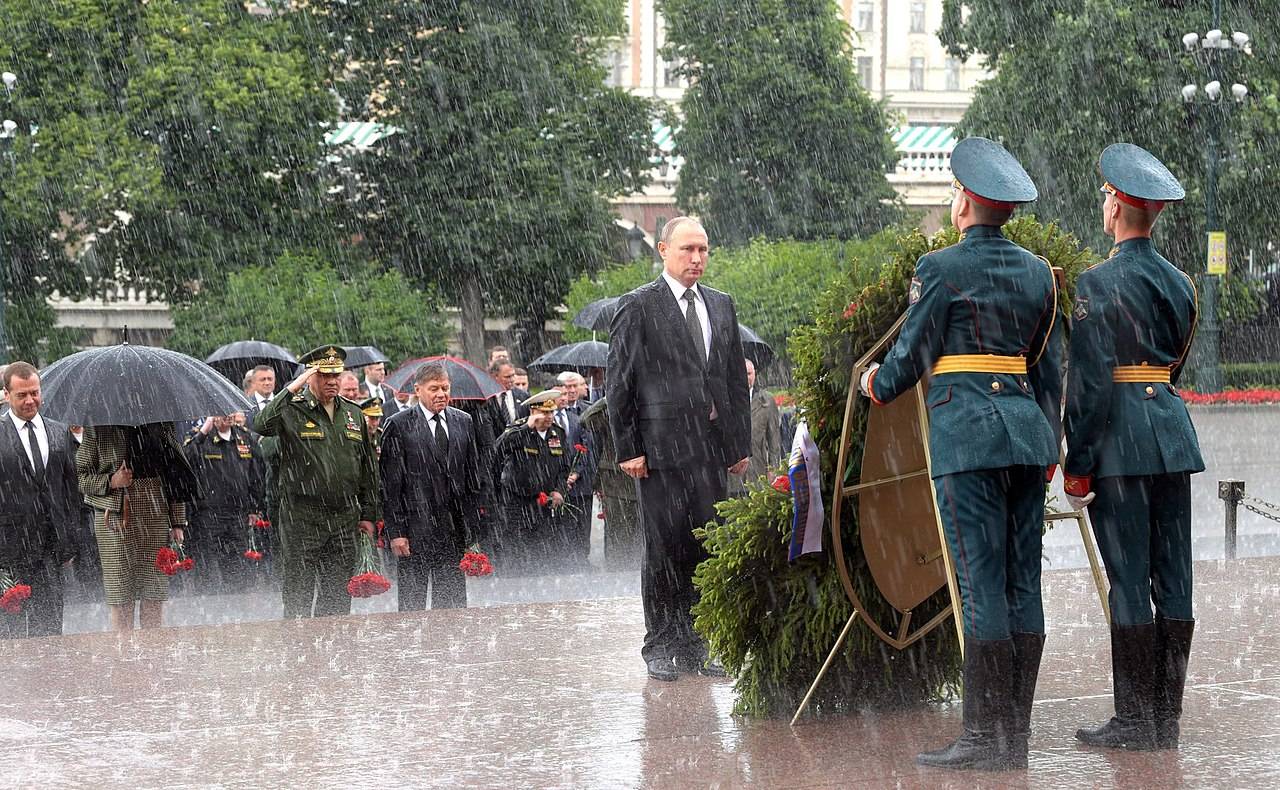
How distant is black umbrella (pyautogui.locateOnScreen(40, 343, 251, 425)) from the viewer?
31.4ft

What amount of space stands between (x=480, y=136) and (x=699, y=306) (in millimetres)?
33557

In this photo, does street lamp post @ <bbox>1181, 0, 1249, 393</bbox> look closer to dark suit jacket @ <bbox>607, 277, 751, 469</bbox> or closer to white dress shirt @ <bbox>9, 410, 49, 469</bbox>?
white dress shirt @ <bbox>9, 410, 49, 469</bbox>

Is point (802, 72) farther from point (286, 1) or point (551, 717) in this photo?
point (551, 717)

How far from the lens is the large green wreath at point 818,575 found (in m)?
6.37

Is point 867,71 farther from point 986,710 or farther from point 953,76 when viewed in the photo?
point 986,710

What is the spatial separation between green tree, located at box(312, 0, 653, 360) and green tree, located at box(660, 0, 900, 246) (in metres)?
7.88

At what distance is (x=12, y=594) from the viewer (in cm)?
957

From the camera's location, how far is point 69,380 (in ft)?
32.3

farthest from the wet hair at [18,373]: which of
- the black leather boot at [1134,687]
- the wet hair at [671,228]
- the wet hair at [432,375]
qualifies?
the black leather boot at [1134,687]

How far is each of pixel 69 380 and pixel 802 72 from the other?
4261 cm

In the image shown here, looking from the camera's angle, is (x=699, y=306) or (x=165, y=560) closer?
(x=699, y=306)

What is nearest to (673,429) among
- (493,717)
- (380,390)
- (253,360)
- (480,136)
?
(493,717)

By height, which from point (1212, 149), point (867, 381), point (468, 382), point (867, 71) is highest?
point (867, 71)

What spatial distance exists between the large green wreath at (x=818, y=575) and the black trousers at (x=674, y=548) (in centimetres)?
86
